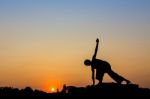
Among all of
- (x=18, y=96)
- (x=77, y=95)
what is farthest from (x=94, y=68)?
(x=18, y=96)

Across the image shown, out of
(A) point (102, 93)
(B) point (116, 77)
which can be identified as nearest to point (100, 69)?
(B) point (116, 77)

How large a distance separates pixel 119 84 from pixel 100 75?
1272 millimetres

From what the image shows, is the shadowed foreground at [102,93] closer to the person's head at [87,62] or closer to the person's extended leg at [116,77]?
the person's extended leg at [116,77]

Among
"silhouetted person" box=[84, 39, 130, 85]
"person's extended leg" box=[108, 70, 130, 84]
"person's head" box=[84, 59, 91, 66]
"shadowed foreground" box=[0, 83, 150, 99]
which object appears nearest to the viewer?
"shadowed foreground" box=[0, 83, 150, 99]

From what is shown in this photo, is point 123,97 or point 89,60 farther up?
point 89,60

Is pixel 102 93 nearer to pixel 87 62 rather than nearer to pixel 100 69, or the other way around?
pixel 100 69

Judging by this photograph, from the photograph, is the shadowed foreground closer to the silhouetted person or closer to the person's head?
the silhouetted person

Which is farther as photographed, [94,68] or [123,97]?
[94,68]

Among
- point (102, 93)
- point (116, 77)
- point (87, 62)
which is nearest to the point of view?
point (102, 93)

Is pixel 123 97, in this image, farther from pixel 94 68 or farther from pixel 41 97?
pixel 41 97

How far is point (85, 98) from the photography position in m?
A: 21.8

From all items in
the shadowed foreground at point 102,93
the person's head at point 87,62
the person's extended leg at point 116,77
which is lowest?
the shadowed foreground at point 102,93

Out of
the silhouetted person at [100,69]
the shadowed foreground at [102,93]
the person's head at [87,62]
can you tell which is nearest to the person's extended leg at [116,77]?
the silhouetted person at [100,69]

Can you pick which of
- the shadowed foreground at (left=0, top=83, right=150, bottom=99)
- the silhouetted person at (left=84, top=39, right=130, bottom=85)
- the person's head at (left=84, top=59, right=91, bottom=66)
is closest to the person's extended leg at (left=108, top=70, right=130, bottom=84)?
the silhouetted person at (left=84, top=39, right=130, bottom=85)
